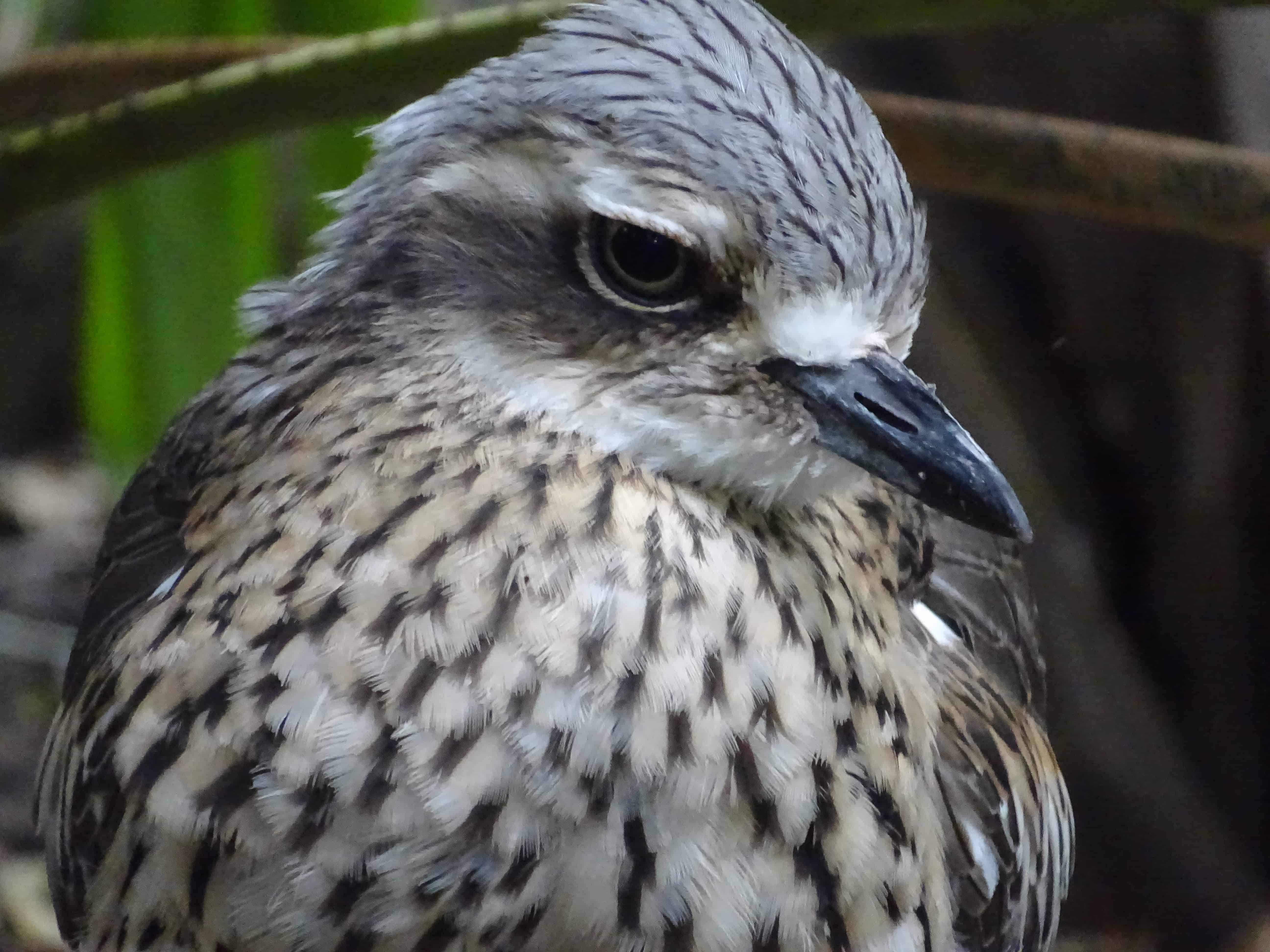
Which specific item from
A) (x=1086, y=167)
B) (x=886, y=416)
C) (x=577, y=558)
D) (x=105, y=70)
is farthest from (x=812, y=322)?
(x=105, y=70)

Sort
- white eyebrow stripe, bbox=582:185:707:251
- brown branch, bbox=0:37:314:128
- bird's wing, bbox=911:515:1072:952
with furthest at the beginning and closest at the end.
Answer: brown branch, bbox=0:37:314:128
bird's wing, bbox=911:515:1072:952
white eyebrow stripe, bbox=582:185:707:251

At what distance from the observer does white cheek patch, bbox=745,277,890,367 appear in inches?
33.5

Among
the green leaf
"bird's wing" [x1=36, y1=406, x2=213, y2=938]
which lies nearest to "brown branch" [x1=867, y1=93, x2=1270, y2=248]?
"bird's wing" [x1=36, y1=406, x2=213, y2=938]

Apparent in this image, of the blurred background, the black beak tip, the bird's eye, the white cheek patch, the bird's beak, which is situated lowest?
the blurred background

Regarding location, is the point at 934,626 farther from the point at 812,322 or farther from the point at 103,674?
the point at 103,674

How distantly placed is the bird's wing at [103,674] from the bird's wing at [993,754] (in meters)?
0.59

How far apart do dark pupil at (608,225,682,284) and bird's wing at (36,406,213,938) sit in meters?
0.38

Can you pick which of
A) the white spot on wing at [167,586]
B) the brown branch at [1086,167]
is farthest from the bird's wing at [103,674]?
the brown branch at [1086,167]

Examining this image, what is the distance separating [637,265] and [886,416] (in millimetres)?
177

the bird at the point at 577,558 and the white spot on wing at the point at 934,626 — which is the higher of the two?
the bird at the point at 577,558

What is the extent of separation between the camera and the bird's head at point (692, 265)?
2.75 ft

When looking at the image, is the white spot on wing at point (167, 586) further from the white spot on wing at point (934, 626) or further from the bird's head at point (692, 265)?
the white spot on wing at point (934, 626)

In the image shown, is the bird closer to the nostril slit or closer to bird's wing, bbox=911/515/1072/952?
the nostril slit

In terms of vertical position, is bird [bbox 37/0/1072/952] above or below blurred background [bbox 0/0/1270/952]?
above
